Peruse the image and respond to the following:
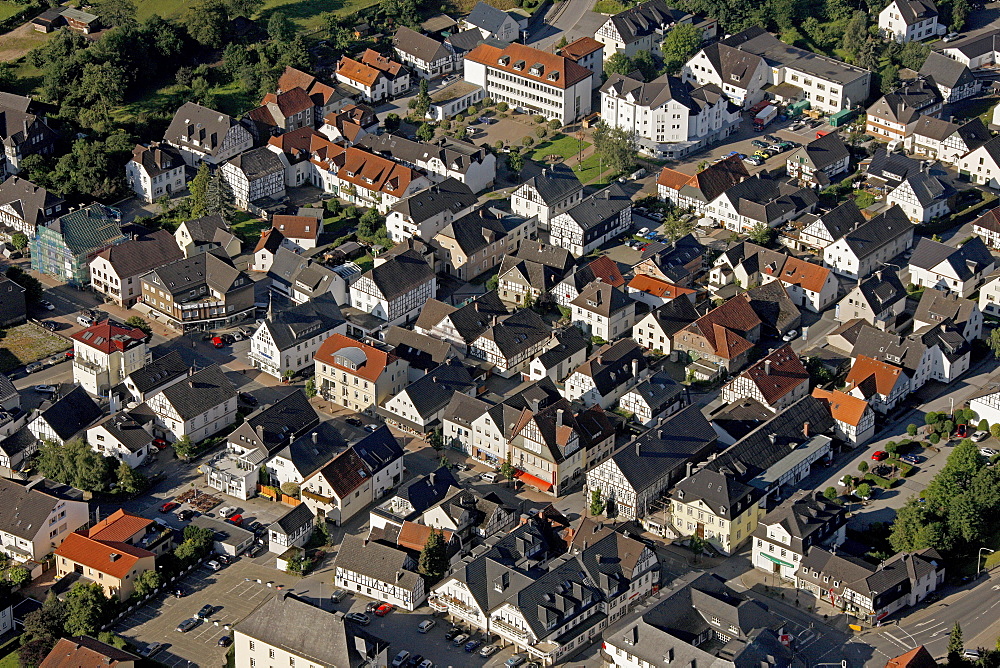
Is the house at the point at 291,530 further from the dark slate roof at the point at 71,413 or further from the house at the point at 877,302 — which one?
the house at the point at 877,302

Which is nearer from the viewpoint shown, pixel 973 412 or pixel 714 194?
pixel 973 412

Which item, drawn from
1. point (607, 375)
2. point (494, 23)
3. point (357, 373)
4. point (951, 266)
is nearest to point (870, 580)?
point (607, 375)

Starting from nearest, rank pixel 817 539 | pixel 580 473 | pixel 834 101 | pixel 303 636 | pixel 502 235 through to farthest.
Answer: pixel 303 636, pixel 817 539, pixel 580 473, pixel 502 235, pixel 834 101

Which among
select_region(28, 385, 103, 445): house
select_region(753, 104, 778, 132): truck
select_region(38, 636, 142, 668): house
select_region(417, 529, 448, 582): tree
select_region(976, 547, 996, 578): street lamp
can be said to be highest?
select_region(38, 636, 142, 668): house

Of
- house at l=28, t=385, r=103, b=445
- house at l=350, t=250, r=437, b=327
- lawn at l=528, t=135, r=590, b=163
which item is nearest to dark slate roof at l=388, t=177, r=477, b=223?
house at l=350, t=250, r=437, b=327

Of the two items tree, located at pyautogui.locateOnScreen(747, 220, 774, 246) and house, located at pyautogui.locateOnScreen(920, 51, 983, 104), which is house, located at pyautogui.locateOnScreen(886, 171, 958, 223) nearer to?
Result: tree, located at pyautogui.locateOnScreen(747, 220, 774, 246)

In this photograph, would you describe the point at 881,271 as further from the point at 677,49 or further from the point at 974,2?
the point at 974,2

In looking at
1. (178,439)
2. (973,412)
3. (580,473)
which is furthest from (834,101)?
(178,439)
